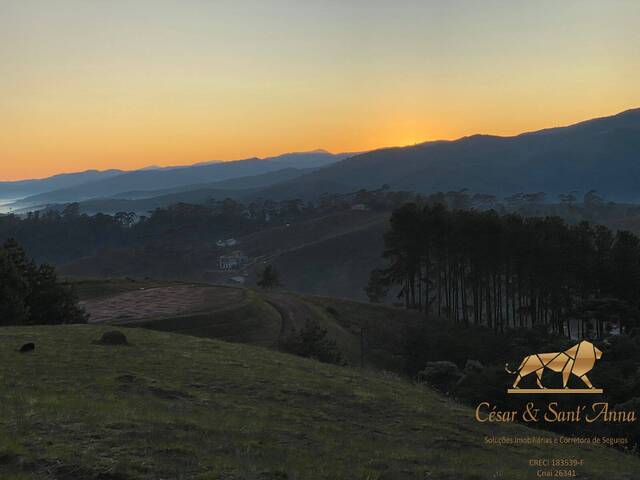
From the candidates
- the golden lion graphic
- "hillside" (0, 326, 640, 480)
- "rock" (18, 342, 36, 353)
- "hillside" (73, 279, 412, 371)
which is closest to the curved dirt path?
"hillside" (73, 279, 412, 371)

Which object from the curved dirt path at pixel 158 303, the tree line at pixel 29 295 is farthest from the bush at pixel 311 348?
the tree line at pixel 29 295

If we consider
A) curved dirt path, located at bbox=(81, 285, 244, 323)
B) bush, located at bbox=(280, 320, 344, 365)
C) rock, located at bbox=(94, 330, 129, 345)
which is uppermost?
rock, located at bbox=(94, 330, 129, 345)

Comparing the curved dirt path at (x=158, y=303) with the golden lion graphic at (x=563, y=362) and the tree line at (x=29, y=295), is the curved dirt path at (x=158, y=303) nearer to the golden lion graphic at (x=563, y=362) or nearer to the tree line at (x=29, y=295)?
the tree line at (x=29, y=295)

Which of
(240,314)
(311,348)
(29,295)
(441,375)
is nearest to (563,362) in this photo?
(441,375)

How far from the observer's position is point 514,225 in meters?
77.9

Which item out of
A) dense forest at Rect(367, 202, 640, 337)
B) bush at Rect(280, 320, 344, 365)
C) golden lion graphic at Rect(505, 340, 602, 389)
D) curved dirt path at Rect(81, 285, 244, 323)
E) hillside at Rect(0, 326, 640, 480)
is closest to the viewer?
hillside at Rect(0, 326, 640, 480)

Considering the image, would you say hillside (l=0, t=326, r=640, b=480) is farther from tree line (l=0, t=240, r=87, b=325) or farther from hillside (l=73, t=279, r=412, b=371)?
hillside (l=73, t=279, r=412, b=371)

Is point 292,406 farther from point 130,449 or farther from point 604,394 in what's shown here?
point 604,394

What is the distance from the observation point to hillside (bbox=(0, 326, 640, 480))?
41.8 ft

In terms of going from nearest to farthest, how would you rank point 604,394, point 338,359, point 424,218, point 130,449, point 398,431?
point 130,449
point 398,431
point 604,394
point 338,359
point 424,218

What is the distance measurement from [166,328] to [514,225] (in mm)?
54096

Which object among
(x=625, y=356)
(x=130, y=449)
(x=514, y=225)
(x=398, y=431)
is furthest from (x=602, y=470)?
(x=514, y=225)

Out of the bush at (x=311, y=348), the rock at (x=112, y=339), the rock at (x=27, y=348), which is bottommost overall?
the bush at (x=311, y=348)

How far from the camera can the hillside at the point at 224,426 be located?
12.8 meters
